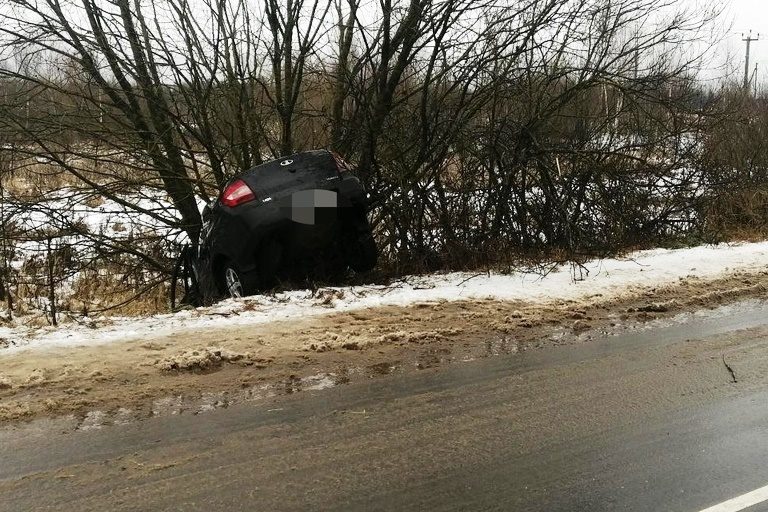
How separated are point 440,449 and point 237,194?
13.3 ft

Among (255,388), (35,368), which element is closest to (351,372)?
(255,388)

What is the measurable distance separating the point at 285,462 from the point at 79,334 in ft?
10.3

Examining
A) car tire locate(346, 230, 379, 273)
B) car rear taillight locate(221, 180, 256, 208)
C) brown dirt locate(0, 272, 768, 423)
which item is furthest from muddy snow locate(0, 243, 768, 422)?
car rear taillight locate(221, 180, 256, 208)

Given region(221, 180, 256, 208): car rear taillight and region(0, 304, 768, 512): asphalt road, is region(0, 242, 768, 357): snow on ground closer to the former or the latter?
region(221, 180, 256, 208): car rear taillight

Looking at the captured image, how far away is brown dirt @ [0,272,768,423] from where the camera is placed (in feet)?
15.1

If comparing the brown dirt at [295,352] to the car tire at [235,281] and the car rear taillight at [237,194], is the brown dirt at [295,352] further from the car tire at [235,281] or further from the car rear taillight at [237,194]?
the car rear taillight at [237,194]

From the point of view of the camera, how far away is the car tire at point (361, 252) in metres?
7.82

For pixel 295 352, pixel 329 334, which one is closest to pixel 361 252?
pixel 329 334

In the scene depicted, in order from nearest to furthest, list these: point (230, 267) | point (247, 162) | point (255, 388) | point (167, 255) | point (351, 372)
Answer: point (255, 388), point (351, 372), point (230, 267), point (247, 162), point (167, 255)

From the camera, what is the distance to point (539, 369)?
204 inches

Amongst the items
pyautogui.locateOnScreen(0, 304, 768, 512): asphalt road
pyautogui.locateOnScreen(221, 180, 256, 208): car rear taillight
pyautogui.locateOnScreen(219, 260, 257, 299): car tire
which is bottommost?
pyautogui.locateOnScreen(0, 304, 768, 512): asphalt road

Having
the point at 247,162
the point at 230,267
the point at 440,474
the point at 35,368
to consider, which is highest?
the point at 247,162

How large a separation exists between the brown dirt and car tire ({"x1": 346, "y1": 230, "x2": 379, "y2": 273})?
116 centimetres

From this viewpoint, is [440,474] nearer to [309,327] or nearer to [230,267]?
[309,327]
